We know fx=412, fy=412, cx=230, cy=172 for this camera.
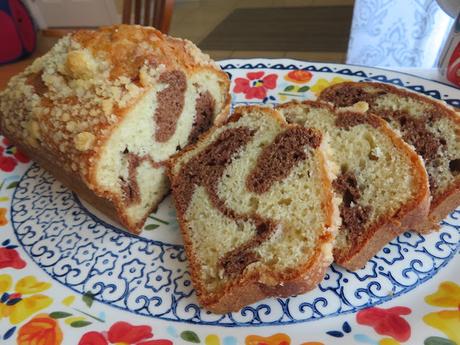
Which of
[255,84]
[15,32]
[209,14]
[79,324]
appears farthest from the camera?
[209,14]

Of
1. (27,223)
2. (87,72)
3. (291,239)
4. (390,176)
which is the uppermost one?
(87,72)

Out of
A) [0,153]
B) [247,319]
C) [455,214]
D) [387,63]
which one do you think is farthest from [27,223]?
[387,63]

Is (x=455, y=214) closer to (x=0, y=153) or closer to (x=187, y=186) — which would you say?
(x=187, y=186)

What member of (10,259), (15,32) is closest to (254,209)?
(10,259)

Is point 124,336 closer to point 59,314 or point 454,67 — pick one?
point 59,314

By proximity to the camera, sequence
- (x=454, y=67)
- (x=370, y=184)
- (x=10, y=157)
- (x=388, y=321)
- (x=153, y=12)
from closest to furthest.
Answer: (x=388, y=321)
(x=370, y=184)
(x=454, y=67)
(x=10, y=157)
(x=153, y=12)

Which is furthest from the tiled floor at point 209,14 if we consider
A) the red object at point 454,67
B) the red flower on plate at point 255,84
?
the red object at point 454,67
